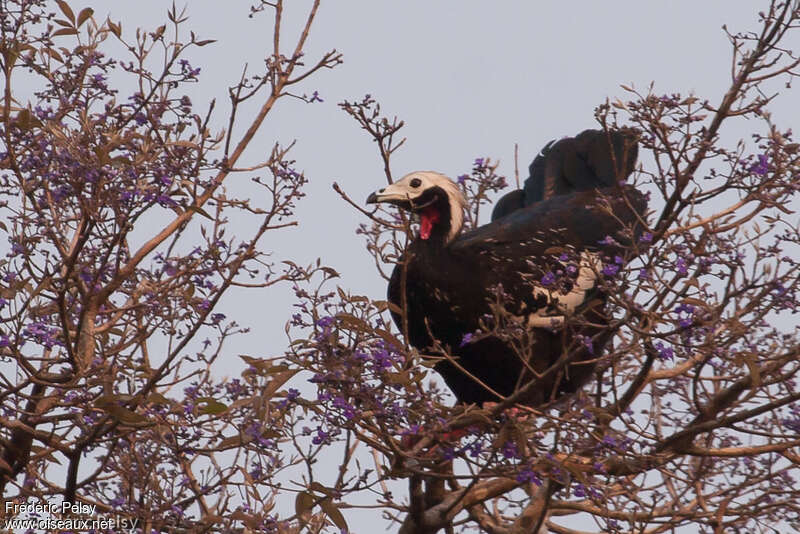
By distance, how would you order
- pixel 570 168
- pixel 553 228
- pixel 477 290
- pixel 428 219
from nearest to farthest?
pixel 477 290 → pixel 428 219 → pixel 553 228 → pixel 570 168

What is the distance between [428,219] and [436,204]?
0.30 ft

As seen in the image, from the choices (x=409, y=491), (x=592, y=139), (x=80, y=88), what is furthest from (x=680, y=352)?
(x=592, y=139)

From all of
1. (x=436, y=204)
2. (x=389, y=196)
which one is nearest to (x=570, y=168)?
(x=436, y=204)

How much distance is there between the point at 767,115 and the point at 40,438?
114 inches

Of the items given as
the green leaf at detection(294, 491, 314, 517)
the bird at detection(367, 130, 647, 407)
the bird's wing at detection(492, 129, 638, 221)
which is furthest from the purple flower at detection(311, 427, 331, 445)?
the bird's wing at detection(492, 129, 638, 221)

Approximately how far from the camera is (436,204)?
6051 mm

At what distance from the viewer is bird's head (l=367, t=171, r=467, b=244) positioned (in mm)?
5973

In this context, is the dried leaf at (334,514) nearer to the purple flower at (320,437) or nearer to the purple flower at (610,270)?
the purple flower at (320,437)

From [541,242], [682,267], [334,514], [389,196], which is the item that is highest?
[541,242]

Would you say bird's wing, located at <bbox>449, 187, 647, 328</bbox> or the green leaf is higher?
bird's wing, located at <bbox>449, 187, 647, 328</bbox>

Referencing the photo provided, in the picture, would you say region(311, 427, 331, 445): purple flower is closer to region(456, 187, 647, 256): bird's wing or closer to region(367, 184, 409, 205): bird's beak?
region(367, 184, 409, 205): bird's beak

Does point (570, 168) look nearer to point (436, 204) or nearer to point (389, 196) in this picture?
point (436, 204)

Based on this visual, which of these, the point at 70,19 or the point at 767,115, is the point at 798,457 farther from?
the point at 70,19

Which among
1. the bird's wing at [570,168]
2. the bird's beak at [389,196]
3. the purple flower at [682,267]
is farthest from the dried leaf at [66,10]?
the bird's wing at [570,168]
